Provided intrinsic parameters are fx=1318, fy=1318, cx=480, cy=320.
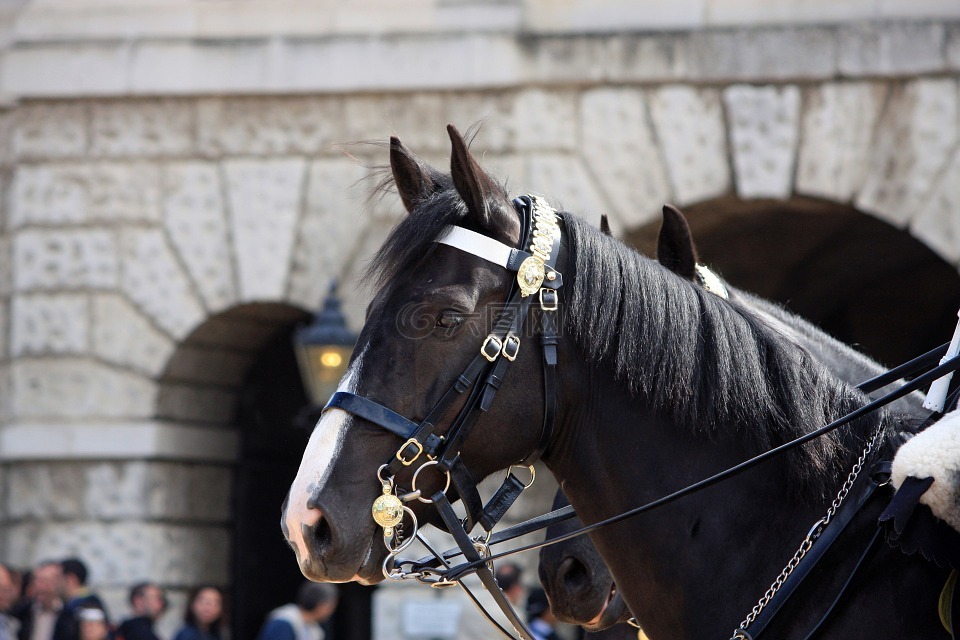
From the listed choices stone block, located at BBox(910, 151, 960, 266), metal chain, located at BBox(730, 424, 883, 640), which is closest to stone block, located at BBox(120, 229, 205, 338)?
stone block, located at BBox(910, 151, 960, 266)

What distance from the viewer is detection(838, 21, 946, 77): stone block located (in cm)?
808

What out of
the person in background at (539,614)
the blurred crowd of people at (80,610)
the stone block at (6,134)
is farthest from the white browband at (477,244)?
the stone block at (6,134)

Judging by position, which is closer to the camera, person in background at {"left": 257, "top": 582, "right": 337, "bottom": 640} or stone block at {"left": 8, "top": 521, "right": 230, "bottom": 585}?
person in background at {"left": 257, "top": 582, "right": 337, "bottom": 640}

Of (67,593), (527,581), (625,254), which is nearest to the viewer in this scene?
(625,254)

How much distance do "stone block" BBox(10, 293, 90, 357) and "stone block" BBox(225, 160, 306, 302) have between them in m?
1.08

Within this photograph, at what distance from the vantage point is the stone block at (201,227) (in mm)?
8695

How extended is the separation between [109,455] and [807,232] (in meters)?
5.14

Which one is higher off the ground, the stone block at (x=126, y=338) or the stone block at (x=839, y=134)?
the stone block at (x=839, y=134)

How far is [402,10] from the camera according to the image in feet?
28.0

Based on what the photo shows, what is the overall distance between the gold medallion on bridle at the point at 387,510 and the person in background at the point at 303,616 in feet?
14.4

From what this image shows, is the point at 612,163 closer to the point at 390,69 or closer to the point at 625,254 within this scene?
the point at 390,69

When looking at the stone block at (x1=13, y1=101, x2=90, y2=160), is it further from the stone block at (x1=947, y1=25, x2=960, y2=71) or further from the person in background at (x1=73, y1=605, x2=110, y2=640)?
the stone block at (x1=947, y1=25, x2=960, y2=71)

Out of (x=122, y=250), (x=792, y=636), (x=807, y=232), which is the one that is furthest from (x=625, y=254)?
(x=807, y=232)

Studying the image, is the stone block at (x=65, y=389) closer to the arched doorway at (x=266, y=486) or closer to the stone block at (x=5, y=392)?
the stone block at (x=5, y=392)
